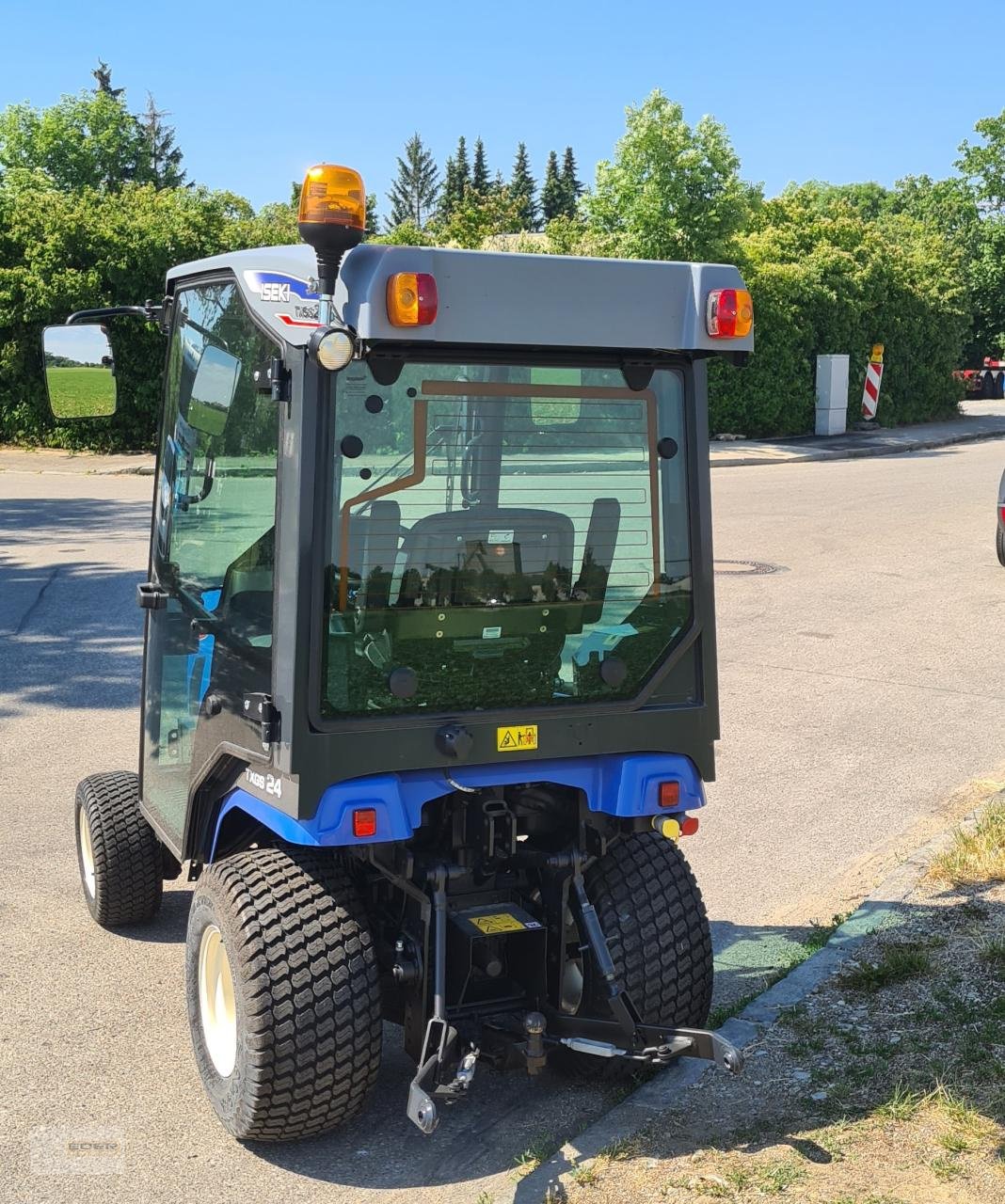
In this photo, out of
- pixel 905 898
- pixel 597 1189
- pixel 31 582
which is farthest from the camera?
pixel 31 582

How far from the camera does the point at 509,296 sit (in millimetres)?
3355

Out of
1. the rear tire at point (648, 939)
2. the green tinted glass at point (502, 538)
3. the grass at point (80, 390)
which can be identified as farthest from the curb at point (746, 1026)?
the grass at point (80, 390)

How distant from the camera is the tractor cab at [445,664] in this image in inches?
131

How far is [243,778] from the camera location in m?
3.68

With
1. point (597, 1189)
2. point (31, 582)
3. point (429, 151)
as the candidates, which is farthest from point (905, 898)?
point (429, 151)

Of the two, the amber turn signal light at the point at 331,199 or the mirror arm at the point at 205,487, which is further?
the mirror arm at the point at 205,487

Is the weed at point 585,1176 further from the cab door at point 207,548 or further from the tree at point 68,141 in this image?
the tree at point 68,141

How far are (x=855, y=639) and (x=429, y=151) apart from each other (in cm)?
13506

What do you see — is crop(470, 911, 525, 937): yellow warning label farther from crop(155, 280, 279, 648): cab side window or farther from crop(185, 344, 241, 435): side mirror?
crop(185, 344, 241, 435): side mirror

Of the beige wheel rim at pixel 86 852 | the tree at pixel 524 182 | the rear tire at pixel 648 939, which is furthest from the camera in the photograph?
the tree at pixel 524 182

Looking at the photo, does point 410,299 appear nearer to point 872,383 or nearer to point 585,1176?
point 585,1176

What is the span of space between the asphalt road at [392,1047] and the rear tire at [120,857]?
0.11 metres

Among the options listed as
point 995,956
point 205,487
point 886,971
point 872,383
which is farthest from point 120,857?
point 872,383

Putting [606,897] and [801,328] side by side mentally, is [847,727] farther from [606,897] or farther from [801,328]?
[801,328]
